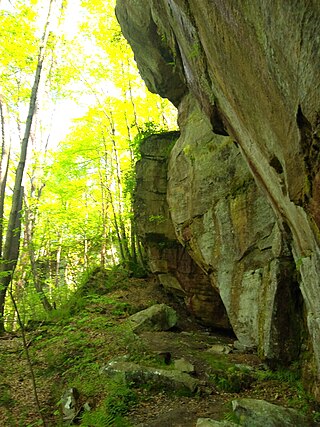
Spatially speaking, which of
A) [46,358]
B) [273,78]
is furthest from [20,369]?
[273,78]

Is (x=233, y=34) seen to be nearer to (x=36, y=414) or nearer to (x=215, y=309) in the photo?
(x=36, y=414)

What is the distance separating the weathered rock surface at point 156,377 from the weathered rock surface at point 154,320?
2.28 meters

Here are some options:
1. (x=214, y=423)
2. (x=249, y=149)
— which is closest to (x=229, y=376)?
(x=214, y=423)

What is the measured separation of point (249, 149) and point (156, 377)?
4.41m

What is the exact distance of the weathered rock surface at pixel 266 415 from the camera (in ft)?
14.6

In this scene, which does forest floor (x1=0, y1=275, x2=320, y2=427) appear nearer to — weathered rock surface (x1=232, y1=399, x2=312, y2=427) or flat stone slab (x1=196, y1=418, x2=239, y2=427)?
weathered rock surface (x1=232, y1=399, x2=312, y2=427)

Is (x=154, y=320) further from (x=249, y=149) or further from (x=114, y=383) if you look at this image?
(x=249, y=149)

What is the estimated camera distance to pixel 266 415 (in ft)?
14.8

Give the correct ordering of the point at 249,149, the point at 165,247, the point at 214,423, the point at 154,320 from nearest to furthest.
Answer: the point at 214,423 < the point at 249,149 < the point at 154,320 < the point at 165,247

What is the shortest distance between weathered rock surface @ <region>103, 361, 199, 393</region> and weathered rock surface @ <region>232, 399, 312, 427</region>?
1.31 metres

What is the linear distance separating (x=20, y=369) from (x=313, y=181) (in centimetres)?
797

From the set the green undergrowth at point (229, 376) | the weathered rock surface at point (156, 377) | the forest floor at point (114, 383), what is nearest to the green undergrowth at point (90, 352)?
the forest floor at point (114, 383)

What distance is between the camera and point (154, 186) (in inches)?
484

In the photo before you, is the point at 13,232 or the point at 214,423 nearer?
the point at 214,423
